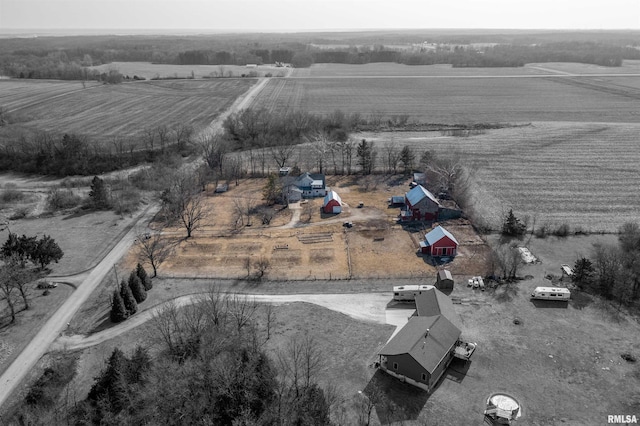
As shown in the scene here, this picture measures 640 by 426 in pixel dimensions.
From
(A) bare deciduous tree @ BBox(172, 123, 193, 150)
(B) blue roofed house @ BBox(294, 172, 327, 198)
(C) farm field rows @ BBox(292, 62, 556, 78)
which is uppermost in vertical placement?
(C) farm field rows @ BBox(292, 62, 556, 78)

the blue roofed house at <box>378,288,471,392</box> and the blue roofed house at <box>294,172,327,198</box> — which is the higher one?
the blue roofed house at <box>294,172,327,198</box>

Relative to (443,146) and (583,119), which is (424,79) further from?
(443,146)

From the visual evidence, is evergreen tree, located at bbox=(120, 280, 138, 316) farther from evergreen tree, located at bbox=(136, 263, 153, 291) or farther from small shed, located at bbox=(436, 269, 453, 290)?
small shed, located at bbox=(436, 269, 453, 290)

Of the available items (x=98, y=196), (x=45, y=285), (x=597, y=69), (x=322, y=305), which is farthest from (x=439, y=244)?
(x=597, y=69)

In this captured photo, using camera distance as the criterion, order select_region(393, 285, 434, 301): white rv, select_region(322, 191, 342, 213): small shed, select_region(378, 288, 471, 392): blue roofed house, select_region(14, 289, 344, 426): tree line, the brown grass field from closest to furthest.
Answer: select_region(14, 289, 344, 426): tree line, the brown grass field, select_region(378, 288, 471, 392): blue roofed house, select_region(393, 285, 434, 301): white rv, select_region(322, 191, 342, 213): small shed

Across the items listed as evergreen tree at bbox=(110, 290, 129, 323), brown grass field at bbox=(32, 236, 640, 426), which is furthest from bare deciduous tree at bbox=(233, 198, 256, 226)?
evergreen tree at bbox=(110, 290, 129, 323)

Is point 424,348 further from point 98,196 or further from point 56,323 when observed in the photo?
point 98,196

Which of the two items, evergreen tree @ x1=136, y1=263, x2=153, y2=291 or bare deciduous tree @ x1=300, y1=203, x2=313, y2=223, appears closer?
evergreen tree @ x1=136, y1=263, x2=153, y2=291
